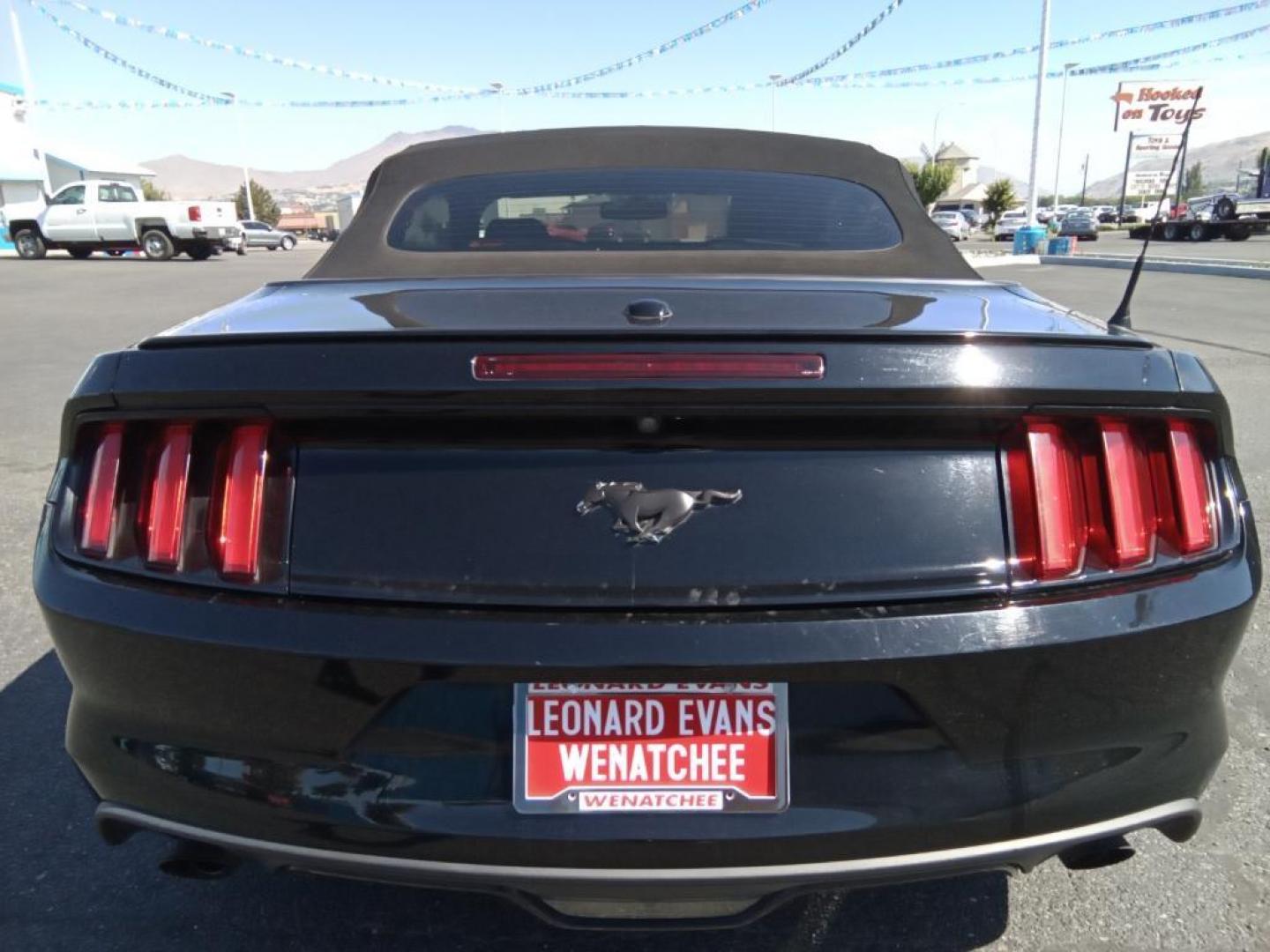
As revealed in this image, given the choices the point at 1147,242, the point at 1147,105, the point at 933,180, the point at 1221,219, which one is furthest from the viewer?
the point at 933,180

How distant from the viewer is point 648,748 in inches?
60.3

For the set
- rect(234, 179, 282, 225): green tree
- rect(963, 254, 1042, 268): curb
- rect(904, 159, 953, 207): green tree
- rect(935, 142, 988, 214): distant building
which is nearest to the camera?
rect(963, 254, 1042, 268): curb

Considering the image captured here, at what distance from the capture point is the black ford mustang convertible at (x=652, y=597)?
4.97 feet

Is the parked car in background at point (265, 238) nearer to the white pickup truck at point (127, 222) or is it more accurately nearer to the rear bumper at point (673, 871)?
the white pickup truck at point (127, 222)

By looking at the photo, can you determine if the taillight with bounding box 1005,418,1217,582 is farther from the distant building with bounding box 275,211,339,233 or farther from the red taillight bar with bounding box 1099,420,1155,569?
the distant building with bounding box 275,211,339,233

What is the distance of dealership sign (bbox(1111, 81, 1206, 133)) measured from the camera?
3772 centimetres

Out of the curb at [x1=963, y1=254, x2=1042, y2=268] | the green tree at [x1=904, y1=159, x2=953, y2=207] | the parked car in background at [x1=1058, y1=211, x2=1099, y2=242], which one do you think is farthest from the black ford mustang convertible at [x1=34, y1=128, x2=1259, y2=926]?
the green tree at [x1=904, y1=159, x2=953, y2=207]

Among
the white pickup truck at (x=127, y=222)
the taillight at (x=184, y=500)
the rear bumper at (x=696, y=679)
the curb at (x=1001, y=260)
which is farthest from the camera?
the white pickup truck at (x=127, y=222)

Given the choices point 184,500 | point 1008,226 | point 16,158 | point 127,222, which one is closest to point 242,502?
point 184,500

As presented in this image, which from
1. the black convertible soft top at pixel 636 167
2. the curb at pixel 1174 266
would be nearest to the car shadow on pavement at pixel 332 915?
the black convertible soft top at pixel 636 167

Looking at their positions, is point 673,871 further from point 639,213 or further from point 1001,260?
point 1001,260

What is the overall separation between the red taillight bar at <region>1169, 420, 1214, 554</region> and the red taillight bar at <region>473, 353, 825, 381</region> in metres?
0.66

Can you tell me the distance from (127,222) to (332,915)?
28.7 meters

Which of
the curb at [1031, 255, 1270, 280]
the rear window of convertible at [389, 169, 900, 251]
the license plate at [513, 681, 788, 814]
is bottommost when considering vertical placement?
the curb at [1031, 255, 1270, 280]
